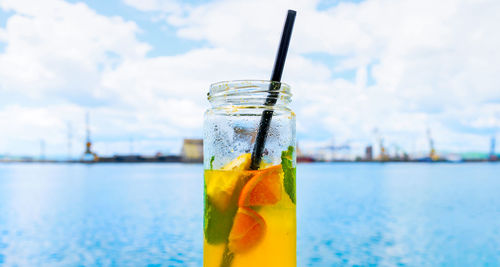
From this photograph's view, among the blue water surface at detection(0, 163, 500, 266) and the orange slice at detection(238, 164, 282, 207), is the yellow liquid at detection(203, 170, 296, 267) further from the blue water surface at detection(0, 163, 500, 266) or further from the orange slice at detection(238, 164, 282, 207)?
the blue water surface at detection(0, 163, 500, 266)

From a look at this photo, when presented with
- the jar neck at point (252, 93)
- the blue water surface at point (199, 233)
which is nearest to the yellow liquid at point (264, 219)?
the jar neck at point (252, 93)

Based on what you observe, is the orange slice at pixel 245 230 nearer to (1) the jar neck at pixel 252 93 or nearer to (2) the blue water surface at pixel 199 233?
(1) the jar neck at pixel 252 93

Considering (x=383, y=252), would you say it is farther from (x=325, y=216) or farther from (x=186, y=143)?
(x=186, y=143)

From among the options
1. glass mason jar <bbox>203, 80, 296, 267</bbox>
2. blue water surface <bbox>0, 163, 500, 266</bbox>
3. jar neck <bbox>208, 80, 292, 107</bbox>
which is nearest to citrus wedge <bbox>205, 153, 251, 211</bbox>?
glass mason jar <bbox>203, 80, 296, 267</bbox>

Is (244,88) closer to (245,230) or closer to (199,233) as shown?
(245,230)

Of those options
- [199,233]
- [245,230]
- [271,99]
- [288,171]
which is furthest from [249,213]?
[199,233]

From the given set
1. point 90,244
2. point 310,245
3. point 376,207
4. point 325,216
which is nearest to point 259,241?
point 310,245
